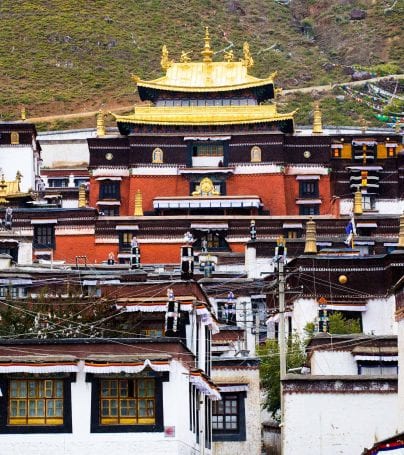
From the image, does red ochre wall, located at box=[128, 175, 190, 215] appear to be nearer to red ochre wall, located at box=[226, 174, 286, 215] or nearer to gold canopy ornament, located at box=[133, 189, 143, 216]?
gold canopy ornament, located at box=[133, 189, 143, 216]

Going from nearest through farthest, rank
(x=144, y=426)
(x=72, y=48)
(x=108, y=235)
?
(x=144, y=426), (x=108, y=235), (x=72, y=48)

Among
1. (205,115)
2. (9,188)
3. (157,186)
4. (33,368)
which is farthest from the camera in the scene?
(205,115)

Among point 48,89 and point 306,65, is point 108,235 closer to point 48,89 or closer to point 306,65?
point 48,89

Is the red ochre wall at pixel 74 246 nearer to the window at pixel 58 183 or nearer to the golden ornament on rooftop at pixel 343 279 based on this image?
the golden ornament on rooftop at pixel 343 279

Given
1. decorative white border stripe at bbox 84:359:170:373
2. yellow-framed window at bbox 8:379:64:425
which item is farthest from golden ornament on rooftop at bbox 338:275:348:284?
yellow-framed window at bbox 8:379:64:425

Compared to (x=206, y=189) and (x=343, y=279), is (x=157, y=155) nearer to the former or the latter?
(x=206, y=189)

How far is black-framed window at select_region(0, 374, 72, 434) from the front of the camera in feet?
151

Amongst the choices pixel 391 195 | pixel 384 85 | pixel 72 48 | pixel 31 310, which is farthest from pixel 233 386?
pixel 72 48

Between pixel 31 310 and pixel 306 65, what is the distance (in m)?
147

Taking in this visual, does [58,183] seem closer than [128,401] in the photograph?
No

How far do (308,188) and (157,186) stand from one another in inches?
321

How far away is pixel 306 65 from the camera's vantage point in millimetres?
196000

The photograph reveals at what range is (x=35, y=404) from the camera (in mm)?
46219

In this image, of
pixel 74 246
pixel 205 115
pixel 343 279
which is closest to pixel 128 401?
pixel 343 279
